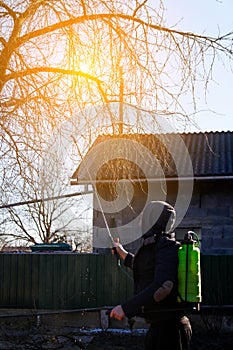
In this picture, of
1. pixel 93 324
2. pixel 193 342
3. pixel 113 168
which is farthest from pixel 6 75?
pixel 93 324

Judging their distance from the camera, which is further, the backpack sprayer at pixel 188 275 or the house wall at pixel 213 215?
the house wall at pixel 213 215

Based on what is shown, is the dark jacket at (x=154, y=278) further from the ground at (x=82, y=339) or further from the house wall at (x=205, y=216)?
the house wall at (x=205, y=216)

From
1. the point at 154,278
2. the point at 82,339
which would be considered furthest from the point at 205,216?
the point at 154,278

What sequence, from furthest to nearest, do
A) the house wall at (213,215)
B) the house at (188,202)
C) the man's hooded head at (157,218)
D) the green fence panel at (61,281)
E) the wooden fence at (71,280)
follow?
the house wall at (213,215)
the house at (188,202)
the green fence panel at (61,281)
the wooden fence at (71,280)
the man's hooded head at (157,218)

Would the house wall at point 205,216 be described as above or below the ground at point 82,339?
above

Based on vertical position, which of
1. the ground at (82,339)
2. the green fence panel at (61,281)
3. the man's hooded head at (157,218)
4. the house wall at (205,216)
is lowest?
the ground at (82,339)

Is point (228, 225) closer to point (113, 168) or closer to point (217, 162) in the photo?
point (217, 162)

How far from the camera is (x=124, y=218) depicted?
1197cm

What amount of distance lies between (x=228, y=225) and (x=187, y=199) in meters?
0.96

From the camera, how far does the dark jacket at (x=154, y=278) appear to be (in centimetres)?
349

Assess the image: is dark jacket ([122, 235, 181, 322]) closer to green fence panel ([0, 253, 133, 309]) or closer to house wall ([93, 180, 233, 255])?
green fence panel ([0, 253, 133, 309])

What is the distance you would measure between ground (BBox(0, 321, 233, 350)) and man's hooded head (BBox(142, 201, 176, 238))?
4994mm

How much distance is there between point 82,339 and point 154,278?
19.6 ft

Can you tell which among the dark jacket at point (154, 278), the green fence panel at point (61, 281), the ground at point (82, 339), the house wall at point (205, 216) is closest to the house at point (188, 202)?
the house wall at point (205, 216)
